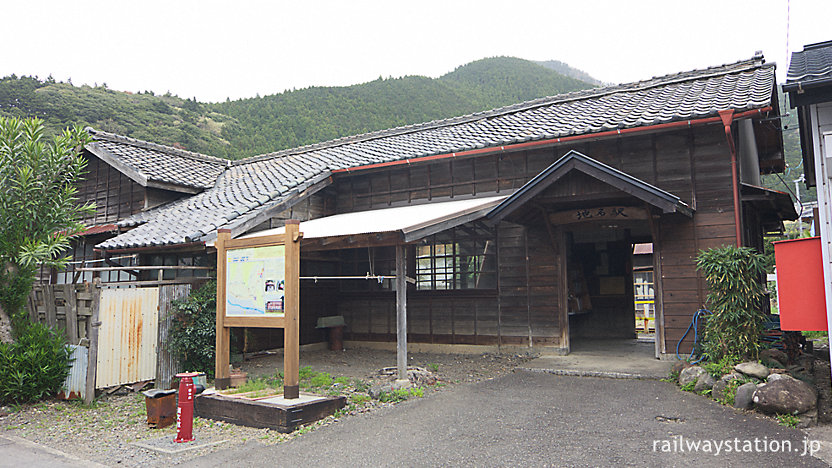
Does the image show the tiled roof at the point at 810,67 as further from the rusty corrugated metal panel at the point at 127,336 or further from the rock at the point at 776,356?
the rusty corrugated metal panel at the point at 127,336

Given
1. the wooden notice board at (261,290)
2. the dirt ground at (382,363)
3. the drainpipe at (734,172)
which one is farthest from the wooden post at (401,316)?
the drainpipe at (734,172)

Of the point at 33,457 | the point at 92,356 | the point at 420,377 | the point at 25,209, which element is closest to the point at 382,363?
the point at 420,377

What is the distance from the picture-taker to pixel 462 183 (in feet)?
36.1

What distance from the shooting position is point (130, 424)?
6.28m

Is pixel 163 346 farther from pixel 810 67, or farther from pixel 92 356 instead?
pixel 810 67

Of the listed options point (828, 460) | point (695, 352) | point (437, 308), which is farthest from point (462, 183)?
point (828, 460)

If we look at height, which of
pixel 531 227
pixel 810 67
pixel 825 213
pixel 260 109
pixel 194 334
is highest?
pixel 260 109

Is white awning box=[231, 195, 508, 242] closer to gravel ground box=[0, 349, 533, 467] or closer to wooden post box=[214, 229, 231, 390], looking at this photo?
wooden post box=[214, 229, 231, 390]

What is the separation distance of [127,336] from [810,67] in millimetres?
9339

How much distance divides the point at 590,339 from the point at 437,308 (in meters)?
4.53

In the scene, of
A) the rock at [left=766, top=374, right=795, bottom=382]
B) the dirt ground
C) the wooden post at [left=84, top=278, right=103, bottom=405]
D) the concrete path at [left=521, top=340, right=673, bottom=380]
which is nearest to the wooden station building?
the concrete path at [left=521, top=340, right=673, bottom=380]

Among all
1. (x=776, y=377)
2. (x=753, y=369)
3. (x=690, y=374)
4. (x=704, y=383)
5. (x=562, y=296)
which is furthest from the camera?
(x=562, y=296)

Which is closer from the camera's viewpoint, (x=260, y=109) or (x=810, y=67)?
(x=810, y=67)

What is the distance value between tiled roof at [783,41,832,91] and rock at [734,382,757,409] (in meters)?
3.26
